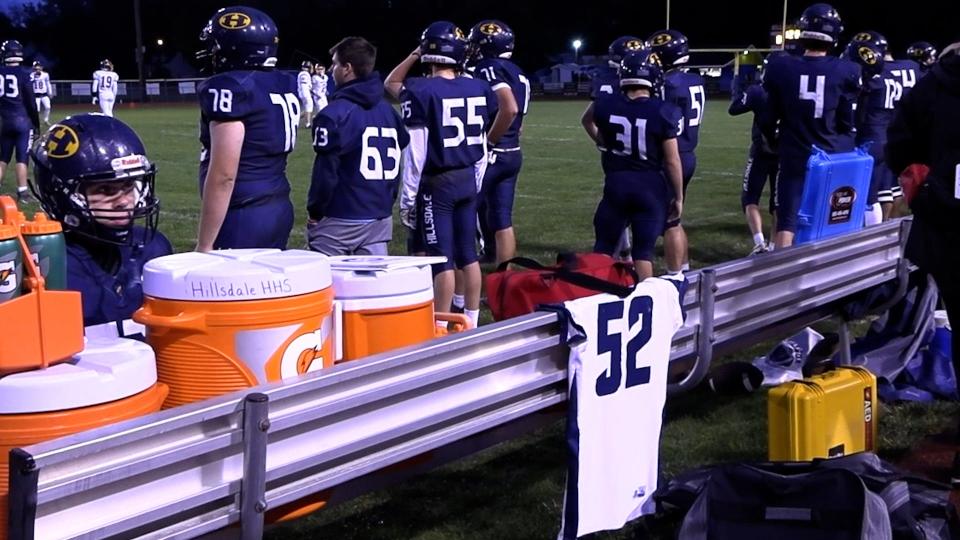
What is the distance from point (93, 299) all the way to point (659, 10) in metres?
50.9

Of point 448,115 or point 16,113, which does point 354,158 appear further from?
point 16,113

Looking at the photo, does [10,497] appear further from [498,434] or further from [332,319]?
[498,434]

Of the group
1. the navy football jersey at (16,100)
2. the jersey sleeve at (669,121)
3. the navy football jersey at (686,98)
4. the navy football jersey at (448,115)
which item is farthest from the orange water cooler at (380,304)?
the navy football jersey at (16,100)

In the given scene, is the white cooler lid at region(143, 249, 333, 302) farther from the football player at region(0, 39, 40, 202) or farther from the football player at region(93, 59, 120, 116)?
the football player at region(93, 59, 120, 116)

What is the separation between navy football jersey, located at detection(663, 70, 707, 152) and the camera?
829 cm

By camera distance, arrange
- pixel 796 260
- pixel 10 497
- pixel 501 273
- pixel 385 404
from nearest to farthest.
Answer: pixel 10 497
pixel 385 404
pixel 501 273
pixel 796 260

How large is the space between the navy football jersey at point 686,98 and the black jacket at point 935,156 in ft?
13.3

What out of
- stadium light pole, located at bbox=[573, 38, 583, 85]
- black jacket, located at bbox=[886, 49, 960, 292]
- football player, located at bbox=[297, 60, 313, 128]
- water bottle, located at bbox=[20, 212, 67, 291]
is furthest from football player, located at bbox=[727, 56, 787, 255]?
stadium light pole, located at bbox=[573, 38, 583, 85]

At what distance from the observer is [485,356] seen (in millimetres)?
3020

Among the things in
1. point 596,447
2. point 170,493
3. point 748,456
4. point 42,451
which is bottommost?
point 748,456

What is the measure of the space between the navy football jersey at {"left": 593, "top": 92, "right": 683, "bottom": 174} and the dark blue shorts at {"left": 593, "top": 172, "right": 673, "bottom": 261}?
0.08 meters

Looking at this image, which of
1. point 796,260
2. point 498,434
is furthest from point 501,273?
point 796,260

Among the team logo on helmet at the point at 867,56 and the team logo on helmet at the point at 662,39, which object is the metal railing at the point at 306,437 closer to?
the team logo on helmet at the point at 662,39

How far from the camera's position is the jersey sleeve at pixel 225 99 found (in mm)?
4695
